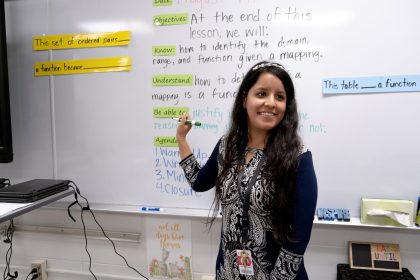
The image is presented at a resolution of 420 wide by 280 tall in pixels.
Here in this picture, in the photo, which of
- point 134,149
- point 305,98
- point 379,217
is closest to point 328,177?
point 379,217

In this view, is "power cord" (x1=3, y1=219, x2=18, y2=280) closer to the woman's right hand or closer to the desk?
the desk

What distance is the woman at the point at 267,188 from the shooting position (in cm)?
91

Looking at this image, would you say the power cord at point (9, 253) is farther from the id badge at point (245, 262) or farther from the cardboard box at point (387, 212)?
the cardboard box at point (387, 212)

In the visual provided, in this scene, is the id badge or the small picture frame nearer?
the id badge

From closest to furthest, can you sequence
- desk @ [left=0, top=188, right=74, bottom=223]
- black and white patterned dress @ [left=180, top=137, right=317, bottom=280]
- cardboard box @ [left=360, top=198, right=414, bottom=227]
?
black and white patterned dress @ [left=180, top=137, right=317, bottom=280] < desk @ [left=0, top=188, right=74, bottom=223] < cardboard box @ [left=360, top=198, right=414, bottom=227]

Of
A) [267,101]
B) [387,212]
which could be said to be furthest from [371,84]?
[267,101]

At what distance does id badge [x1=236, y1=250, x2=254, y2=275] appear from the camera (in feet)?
3.28

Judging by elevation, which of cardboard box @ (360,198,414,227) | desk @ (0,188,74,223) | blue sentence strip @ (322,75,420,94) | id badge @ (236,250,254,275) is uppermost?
blue sentence strip @ (322,75,420,94)

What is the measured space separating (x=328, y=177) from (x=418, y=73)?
0.56m

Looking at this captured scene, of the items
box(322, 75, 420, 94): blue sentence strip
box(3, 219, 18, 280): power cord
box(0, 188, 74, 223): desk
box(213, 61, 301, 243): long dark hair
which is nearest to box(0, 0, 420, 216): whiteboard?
box(322, 75, 420, 94): blue sentence strip

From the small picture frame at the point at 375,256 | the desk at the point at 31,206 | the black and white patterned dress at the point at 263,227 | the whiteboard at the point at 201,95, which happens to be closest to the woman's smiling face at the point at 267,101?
the black and white patterned dress at the point at 263,227

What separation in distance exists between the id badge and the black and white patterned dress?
0.01 m

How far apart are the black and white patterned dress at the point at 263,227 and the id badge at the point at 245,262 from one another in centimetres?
1

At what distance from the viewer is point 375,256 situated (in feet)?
4.51
